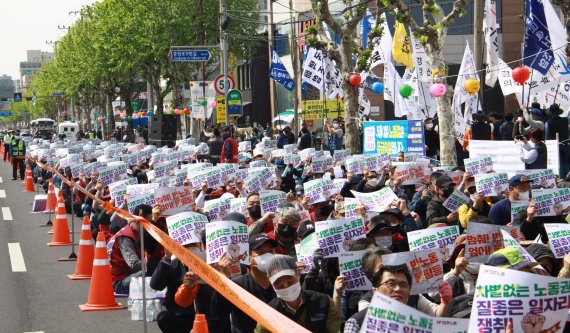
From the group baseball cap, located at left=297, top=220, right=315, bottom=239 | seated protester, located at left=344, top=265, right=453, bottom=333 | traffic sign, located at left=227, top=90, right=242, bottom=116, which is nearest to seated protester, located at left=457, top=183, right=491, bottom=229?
baseball cap, located at left=297, top=220, right=315, bottom=239

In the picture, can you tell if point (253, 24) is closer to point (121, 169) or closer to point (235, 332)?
point (121, 169)

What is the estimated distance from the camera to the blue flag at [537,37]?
20.7 metres

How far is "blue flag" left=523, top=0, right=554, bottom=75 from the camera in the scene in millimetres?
20688

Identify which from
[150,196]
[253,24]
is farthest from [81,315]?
[253,24]

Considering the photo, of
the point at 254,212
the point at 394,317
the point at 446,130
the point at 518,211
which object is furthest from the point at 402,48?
the point at 394,317

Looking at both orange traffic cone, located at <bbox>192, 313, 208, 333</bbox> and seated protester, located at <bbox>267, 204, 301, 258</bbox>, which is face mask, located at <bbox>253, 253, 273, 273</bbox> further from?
seated protester, located at <bbox>267, 204, 301, 258</bbox>

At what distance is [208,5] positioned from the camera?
5803cm

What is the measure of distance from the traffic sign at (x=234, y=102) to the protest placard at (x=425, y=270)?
2872 centimetres

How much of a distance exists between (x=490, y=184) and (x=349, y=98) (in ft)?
53.1

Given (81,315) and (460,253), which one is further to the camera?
(81,315)

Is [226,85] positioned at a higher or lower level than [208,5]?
lower

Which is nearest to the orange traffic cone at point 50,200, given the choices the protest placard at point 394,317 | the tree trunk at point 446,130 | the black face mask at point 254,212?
the tree trunk at point 446,130

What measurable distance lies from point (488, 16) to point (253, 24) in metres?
39.4

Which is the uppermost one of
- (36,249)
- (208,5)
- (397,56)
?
(208,5)
